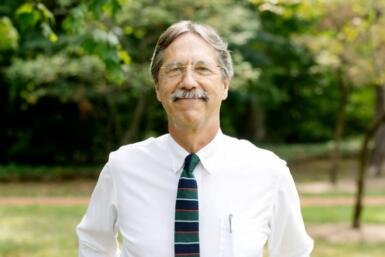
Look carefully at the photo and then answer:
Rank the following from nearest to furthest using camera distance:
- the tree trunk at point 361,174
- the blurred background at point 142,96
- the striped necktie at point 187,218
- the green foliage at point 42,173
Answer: the striped necktie at point 187,218 < the blurred background at point 142,96 < the tree trunk at point 361,174 < the green foliage at point 42,173

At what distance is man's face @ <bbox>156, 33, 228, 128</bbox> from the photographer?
8.05 ft

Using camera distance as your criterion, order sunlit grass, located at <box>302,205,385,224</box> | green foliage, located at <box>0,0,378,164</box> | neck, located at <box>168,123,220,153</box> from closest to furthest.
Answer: neck, located at <box>168,123,220,153</box>
green foliage, located at <box>0,0,378,164</box>
sunlit grass, located at <box>302,205,385,224</box>

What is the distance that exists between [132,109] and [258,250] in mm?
21508

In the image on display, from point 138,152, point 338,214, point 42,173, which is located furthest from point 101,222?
point 42,173

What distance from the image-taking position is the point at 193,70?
8.16 feet

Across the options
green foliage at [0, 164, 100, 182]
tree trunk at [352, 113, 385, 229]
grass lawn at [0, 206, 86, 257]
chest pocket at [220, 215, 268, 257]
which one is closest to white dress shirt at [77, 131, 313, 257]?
chest pocket at [220, 215, 268, 257]

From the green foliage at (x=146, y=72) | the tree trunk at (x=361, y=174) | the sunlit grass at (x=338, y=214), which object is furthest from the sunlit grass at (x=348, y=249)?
the green foliage at (x=146, y=72)

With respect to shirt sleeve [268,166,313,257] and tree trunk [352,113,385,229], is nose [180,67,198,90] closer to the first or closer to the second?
shirt sleeve [268,166,313,257]

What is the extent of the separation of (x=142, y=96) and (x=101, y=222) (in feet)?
53.0

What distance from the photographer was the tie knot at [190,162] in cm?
253

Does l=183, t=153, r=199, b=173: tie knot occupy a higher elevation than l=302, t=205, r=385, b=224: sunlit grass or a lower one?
higher

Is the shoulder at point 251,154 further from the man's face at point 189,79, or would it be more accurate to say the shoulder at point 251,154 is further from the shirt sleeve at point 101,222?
the shirt sleeve at point 101,222

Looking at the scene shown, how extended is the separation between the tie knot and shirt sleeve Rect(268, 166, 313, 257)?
31 centimetres

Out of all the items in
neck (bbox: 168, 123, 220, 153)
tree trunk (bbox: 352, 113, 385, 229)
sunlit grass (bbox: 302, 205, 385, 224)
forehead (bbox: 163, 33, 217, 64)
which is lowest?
sunlit grass (bbox: 302, 205, 385, 224)
